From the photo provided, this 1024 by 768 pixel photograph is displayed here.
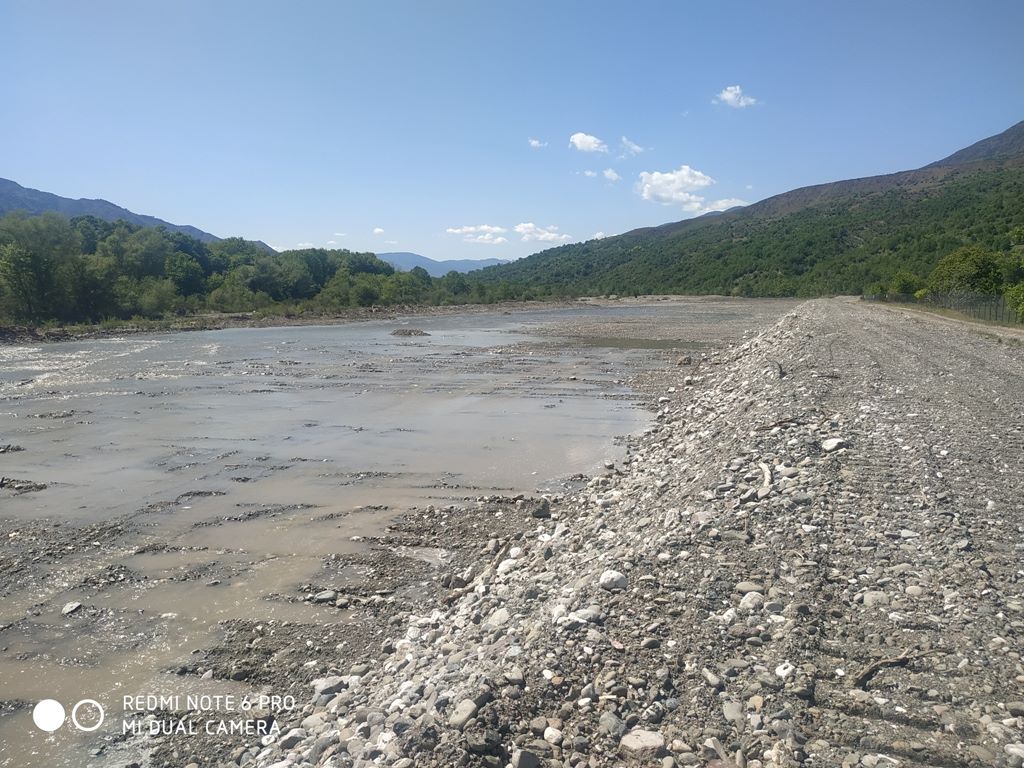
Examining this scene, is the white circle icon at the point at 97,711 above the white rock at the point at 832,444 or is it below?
below

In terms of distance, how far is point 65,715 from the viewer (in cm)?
513

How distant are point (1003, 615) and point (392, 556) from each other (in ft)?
20.3

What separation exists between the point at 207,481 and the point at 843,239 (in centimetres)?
14559

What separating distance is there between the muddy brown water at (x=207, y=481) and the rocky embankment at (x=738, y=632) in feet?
6.46

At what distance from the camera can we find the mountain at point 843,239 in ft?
293

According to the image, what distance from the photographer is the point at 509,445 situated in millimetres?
14023

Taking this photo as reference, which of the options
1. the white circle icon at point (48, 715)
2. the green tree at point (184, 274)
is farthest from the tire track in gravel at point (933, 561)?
the green tree at point (184, 274)

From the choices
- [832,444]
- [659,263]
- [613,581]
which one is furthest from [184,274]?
[659,263]

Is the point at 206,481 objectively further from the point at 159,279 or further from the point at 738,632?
the point at 159,279

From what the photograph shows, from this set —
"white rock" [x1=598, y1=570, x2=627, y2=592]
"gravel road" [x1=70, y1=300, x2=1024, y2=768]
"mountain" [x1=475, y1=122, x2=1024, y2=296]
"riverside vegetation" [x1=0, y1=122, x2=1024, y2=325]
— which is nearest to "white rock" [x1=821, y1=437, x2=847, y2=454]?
"gravel road" [x1=70, y1=300, x2=1024, y2=768]

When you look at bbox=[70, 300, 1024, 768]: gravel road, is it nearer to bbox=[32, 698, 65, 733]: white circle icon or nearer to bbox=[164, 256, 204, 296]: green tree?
bbox=[32, 698, 65, 733]: white circle icon

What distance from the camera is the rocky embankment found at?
339 centimetres

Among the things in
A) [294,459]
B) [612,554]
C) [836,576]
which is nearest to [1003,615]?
[836,576]

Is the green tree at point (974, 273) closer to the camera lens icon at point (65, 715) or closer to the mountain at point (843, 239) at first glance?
the mountain at point (843, 239)
